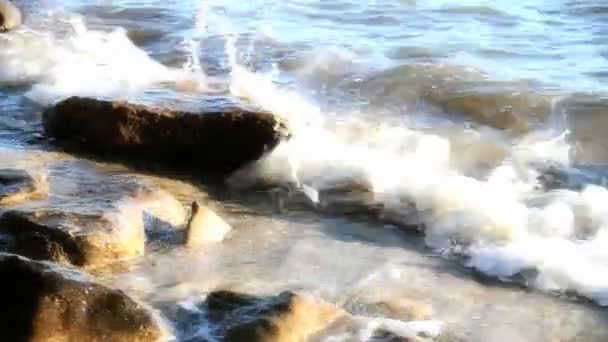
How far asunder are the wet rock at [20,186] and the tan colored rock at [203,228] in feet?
2.55

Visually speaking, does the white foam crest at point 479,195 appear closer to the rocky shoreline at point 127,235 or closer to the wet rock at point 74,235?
the rocky shoreline at point 127,235

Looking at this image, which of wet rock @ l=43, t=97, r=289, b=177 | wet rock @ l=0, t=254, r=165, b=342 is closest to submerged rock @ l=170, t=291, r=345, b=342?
wet rock @ l=0, t=254, r=165, b=342

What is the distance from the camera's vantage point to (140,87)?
6.73m

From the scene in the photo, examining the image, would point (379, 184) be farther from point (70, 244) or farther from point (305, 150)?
point (70, 244)

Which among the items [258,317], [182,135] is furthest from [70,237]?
[182,135]

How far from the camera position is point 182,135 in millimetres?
5648

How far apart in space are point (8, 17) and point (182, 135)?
5.24m

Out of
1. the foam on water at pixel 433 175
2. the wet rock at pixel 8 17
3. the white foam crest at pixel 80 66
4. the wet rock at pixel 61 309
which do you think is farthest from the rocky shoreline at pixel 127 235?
the wet rock at pixel 8 17

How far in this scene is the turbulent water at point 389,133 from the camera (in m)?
4.25

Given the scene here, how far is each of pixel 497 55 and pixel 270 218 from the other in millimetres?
4344

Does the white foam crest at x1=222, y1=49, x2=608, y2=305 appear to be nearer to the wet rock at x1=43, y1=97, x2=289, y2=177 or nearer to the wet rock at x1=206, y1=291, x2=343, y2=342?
the wet rock at x1=43, y1=97, x2=289, y2=177

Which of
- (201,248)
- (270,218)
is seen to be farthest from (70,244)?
(270,218)

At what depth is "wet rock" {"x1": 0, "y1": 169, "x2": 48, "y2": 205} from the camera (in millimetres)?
4602

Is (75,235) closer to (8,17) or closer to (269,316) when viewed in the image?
(269,316)
